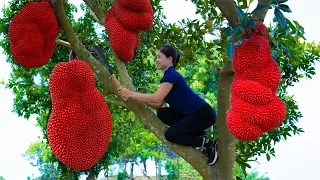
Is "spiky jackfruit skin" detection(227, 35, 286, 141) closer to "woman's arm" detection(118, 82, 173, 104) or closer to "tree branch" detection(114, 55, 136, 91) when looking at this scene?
"woman's arm" detection(118, 82, 173, 104)

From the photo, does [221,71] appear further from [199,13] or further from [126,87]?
[199,13]

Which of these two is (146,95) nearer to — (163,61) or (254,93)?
(163,61)

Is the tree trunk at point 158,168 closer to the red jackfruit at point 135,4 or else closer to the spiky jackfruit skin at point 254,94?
the red jackfruit at point 135,4

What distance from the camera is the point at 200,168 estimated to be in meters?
2.10

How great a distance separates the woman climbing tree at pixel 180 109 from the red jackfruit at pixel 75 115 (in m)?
0.33

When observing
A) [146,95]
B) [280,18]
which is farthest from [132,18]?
[280,18]

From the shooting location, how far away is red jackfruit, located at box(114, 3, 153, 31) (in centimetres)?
229

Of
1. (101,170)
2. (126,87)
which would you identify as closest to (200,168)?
(126,87)

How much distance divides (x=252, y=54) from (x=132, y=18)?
90 cm

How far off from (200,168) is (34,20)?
1.07 metres

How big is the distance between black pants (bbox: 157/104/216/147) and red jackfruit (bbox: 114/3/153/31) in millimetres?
470

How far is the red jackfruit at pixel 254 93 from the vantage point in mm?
1501

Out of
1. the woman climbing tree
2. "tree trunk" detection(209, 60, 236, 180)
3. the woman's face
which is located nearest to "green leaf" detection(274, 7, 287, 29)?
"tree trunk" detection(209, 60, 236, 180)

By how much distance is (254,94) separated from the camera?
1.50 meters
